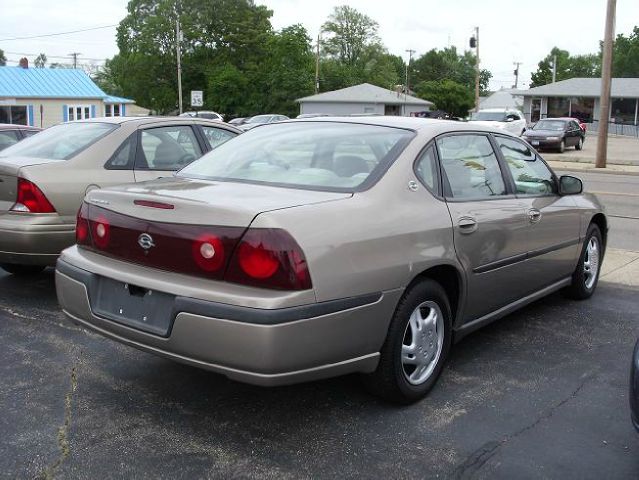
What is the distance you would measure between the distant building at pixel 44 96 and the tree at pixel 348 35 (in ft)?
185

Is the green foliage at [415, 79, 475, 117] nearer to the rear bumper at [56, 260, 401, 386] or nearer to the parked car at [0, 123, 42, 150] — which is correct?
the parked car at [0, 123, 42, 150]

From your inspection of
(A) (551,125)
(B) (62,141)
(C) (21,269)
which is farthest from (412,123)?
(A) (551,125)

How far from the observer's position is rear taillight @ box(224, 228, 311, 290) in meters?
3.08

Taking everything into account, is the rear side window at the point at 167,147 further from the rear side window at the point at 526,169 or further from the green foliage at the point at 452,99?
the green foliage at the point at 452,99

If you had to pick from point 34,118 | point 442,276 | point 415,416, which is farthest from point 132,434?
point 34,118

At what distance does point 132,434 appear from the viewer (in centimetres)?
341

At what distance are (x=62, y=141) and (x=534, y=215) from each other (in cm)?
404

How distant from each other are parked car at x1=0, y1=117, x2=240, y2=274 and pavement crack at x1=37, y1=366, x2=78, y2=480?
67.0 inches

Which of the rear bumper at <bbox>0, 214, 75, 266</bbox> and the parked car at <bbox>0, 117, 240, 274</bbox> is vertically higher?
the parked car at <bbox>0, 117, 240, 274</bbox>

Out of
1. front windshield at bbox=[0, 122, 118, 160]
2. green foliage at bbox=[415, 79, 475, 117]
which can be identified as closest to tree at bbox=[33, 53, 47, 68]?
green foliage at bbox=[415, 79, 475, 117]

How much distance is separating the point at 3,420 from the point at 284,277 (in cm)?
167

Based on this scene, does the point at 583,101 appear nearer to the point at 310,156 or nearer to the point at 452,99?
the point at 452,99

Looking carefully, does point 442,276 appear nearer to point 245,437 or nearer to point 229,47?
point 245,437

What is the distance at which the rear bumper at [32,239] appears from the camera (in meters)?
5.44
